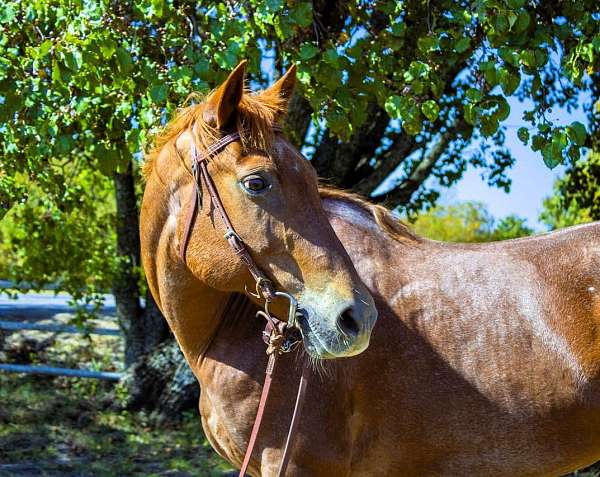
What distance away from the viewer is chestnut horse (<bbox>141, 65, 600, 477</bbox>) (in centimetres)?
278

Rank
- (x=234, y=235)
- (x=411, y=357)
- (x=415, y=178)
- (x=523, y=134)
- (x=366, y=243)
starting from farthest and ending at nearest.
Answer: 1. (x=415, y=178)
2. (x=523, y=134)
3. (x=366, y=243)
4. (x=411, y=357)
5. (x=234, y=235)

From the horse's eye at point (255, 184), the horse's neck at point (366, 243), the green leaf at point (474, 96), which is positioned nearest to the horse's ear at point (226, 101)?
the horse's eye at point (255, 184)

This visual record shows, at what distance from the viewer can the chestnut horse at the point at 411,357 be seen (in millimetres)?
2783

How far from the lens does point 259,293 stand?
2.56 metres

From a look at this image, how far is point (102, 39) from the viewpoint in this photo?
3.39 meters

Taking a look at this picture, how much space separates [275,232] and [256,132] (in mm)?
380

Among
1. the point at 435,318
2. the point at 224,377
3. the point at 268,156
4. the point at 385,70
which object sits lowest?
the point at 224,377

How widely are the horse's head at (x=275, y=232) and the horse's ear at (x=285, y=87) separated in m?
0.18

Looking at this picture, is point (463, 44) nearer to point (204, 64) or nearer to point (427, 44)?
point (427, 44)

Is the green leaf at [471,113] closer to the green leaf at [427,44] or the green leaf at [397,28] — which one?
the green leaf at [427,44]

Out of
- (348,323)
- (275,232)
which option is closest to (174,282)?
(275,232)

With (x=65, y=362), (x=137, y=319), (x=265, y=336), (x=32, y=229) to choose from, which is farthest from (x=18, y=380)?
(x=265, y=336)

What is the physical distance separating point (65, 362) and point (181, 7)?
18.7ft

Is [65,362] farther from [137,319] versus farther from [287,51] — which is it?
[287,51]
